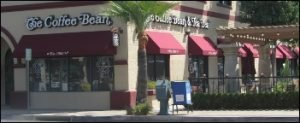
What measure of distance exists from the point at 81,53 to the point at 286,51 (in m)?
17.9

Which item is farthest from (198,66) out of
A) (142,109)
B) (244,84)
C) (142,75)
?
(142,109)

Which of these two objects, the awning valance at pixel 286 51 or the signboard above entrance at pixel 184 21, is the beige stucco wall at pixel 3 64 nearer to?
the signboard above entrance at pixel 184 21

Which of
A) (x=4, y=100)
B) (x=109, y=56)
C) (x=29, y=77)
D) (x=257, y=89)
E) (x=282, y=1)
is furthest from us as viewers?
(x=282, y=1)

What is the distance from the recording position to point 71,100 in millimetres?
26500

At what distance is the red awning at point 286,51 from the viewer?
125 feet

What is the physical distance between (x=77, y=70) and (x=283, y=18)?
1249 cm

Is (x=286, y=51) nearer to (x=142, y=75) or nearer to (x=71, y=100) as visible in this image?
(x=71, y=100)

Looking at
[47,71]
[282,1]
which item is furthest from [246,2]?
[47,71]

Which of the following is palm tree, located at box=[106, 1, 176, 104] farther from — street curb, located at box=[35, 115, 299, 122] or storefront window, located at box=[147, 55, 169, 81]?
storefront window, located at box=[147, 55, 169, 81]

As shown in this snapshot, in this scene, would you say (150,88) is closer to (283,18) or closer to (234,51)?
(234,51)

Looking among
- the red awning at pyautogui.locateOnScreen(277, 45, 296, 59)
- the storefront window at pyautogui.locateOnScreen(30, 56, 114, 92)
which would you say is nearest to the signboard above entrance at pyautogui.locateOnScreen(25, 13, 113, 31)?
the storefront window at pyautogui.locateOnScreen(30, 56, 114, 92)

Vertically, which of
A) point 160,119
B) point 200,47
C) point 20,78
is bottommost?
point 160,119

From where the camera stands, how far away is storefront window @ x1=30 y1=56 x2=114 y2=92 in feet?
85.8

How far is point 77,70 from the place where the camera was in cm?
2675
